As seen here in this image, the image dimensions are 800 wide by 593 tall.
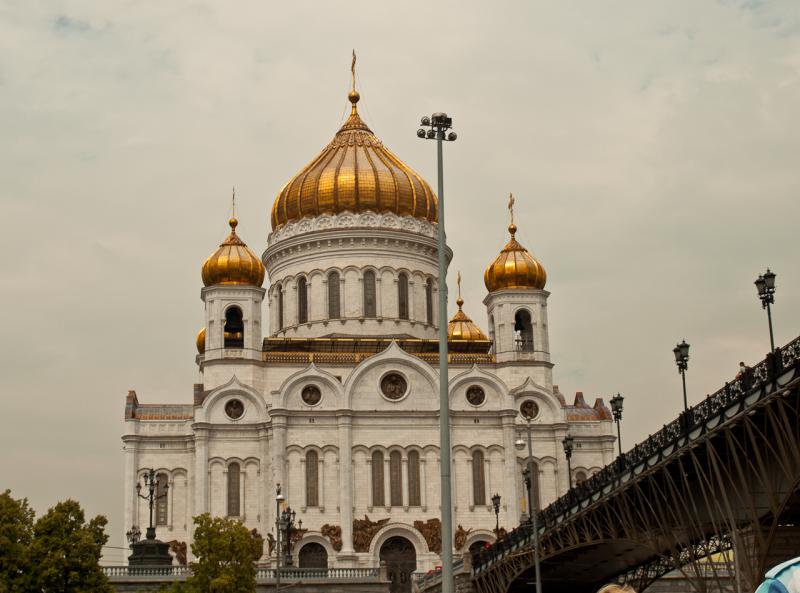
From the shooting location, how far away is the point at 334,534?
60.0m

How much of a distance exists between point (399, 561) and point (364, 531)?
2.24 meters

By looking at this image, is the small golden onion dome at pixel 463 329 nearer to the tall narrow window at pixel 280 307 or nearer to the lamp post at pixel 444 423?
the tall narrow window at pixel 280 307

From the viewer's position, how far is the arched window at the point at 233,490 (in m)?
60.9

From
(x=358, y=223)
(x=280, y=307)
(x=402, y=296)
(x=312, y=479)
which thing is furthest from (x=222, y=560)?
(x=358, y=223)

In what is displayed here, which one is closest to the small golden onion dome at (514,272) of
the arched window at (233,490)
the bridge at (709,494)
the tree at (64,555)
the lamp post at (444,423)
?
the arched window at (233,490)

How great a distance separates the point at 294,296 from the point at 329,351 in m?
4.91

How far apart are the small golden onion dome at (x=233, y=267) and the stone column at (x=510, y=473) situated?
564 inches

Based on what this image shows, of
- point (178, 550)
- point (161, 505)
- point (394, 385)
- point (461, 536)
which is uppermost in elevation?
point (394, 385)

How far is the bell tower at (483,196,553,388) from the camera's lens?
219 feet

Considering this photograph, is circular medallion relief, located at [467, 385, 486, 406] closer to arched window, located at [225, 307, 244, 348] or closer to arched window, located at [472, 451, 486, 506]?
arched window, located at [472, 451, 486, 506]

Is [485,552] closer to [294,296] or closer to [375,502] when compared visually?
[375,502]

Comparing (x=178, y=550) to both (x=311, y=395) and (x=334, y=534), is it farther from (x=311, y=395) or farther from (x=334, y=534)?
(x=311, y=395)

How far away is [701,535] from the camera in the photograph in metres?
28.5

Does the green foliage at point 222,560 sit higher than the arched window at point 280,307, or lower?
lower
